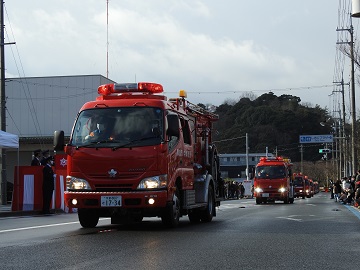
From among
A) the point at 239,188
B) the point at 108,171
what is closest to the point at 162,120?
the point at 108,171

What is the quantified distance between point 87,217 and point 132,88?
3.03 meters

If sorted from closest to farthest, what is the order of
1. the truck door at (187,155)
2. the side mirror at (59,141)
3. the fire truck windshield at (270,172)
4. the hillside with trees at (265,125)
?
the side mirror at (59,141)
the truck door at (187,155)
the fire truck windshield at (270,172)
the hillside with trees at (265,125)

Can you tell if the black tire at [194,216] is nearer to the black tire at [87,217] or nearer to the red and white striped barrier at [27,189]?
the black tire at [87,217]

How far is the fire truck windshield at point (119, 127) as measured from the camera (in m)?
11.8

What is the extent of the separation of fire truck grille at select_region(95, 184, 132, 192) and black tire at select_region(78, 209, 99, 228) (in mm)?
1031

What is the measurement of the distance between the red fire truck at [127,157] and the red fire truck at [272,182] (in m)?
22.2

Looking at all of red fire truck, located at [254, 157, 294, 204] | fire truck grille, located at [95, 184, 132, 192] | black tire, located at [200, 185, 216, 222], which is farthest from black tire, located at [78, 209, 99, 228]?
red fire truck, located at [254, 157, 294, 204]

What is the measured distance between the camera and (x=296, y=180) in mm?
60969

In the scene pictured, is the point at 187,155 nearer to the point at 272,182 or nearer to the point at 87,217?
the point at 87,217

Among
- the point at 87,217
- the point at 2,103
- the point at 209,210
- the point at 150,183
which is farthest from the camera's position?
the point at 2,103

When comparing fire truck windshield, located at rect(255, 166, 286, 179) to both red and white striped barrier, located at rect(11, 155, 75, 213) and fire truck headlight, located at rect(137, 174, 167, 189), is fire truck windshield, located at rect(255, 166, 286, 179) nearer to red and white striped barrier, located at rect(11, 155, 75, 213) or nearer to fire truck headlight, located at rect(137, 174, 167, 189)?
red and white striped barrier, located at rect(11, 155, 75, 213)

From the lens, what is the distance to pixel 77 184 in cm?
1184

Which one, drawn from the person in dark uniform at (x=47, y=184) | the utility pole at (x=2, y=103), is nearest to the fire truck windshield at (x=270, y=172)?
the utility pole at (x=2, y=103)

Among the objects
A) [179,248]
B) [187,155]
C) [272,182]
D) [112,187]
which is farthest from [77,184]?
[272,182]
